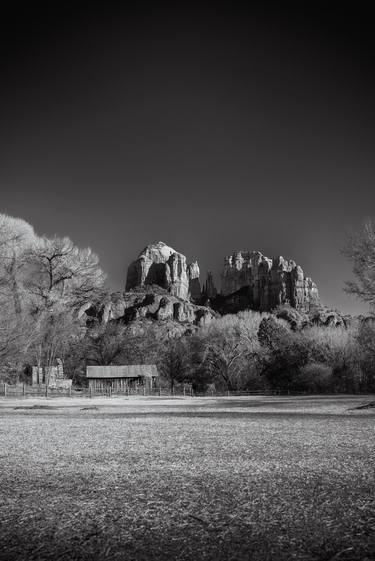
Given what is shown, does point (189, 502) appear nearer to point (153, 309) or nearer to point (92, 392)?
point (92, 392)

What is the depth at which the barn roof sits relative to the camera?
63.1 meters

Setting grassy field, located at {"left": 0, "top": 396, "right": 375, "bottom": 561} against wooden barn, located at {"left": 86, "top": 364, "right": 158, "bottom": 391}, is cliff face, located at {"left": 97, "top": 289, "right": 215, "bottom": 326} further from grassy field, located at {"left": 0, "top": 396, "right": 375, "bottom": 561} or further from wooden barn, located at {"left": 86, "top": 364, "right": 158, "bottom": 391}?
grassy field, located at {"left": 0, "top": 396, "right": 375, "bottom": 561}

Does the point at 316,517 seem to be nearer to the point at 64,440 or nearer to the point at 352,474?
the point at 352,474

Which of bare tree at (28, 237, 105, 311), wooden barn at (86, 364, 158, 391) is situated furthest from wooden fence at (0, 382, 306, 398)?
bare tree at (28, 237, 105, 311)

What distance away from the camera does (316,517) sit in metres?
3.69

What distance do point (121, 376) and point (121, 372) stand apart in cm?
67

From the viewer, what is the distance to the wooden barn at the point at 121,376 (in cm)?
6334

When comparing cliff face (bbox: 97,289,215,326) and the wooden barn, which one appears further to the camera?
cliff face (bbox: 97,289,215,326)

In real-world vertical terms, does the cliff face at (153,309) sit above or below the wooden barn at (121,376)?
above

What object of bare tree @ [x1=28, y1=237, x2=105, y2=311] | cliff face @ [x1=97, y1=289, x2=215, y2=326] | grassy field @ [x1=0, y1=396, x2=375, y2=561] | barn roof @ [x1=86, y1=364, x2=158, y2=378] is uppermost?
cliff face @ [x1=97, y1=289, x2=215, y2=326]

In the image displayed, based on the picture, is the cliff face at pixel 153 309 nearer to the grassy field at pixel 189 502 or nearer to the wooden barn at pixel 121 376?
the wooden barn at pixel 121 376

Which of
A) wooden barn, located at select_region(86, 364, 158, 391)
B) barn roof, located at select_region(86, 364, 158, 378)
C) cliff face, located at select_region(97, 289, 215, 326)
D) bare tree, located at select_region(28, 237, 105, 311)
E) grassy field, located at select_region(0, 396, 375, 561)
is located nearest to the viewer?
grassy field, located at select_region(0, 396, 375, 561)

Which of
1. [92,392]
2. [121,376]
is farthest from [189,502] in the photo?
[121,376]

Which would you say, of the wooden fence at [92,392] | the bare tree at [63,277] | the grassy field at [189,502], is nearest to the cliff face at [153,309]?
the wooden fence at [92,392]
